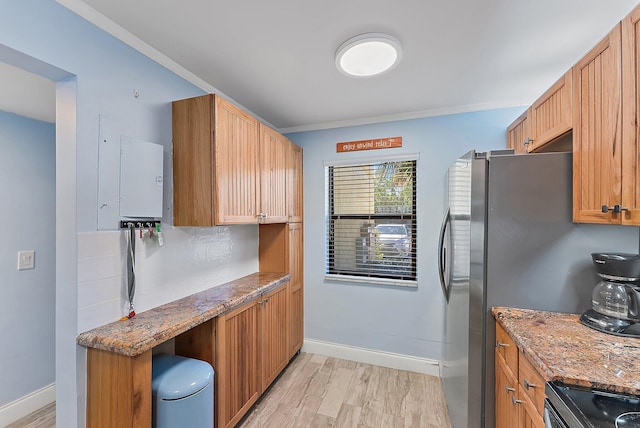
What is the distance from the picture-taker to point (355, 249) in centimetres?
292

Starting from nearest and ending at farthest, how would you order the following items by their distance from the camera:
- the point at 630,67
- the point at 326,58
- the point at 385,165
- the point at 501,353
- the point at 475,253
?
1. the point at 630,67
2. the point at 501,353
3. the point at 475,253
4. the point at 326,58
5. the point at 385,165

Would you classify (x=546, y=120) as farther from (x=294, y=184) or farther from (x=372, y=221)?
(x=294, y=184)

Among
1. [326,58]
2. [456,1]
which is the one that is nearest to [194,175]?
[326,58]

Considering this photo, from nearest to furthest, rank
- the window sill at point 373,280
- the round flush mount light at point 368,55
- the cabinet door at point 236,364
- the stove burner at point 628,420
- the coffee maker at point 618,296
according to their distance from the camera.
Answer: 1. the stove burner at point 628,420
2. the coffee maker at point 618,296
3. the round flush mount light at point 368,55
4. the cabinet door at point 236,364
5. the window sill at point 373,280

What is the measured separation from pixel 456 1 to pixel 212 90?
5.98 ft

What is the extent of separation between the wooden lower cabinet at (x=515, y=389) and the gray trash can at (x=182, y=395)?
1.55 m

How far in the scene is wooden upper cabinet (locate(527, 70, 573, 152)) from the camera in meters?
1.43

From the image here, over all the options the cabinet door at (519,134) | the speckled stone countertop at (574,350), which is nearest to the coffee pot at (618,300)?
the speckled stone countertop at (574,350)

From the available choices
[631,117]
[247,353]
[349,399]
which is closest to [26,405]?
[247,353]

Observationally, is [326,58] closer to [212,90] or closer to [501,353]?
[212,90]

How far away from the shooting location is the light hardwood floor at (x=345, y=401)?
200cm

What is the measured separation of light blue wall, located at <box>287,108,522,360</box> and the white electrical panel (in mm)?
1649

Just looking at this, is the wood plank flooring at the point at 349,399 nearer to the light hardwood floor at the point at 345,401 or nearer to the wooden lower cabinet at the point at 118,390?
the light hardwood floor at the point at 345,401

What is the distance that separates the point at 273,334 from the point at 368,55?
235cm
